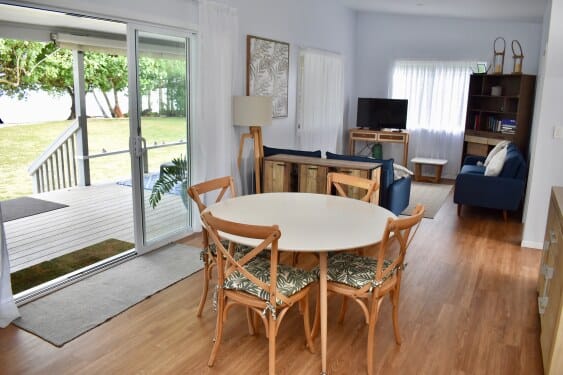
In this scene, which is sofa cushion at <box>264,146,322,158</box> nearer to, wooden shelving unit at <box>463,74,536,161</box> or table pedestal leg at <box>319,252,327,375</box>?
table pedestal leg at <box>319,252,327,375</box>

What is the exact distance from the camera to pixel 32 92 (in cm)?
758

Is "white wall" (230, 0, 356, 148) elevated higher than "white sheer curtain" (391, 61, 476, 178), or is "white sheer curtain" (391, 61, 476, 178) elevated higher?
"white wall" (230, 0, 356, 148)

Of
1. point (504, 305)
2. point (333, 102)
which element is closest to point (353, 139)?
point (333, 102)

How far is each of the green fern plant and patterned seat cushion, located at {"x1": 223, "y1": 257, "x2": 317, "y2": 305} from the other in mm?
1924

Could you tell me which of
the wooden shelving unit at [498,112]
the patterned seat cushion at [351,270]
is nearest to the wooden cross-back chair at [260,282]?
the patterned seat cushion at [351,270]

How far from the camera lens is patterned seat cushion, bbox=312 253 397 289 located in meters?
2.42

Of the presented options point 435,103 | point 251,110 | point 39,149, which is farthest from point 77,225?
point 435,103

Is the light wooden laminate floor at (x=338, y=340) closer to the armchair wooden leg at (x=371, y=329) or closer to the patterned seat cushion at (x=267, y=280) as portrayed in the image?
the armchair wooden leg at (x=371, y=329)

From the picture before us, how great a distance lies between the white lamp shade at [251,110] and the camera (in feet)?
15.0

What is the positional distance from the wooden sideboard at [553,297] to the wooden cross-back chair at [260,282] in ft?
3.88

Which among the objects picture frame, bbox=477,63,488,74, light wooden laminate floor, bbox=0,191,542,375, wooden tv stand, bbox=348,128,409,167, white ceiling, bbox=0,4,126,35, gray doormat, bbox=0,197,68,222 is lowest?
light wooden laminate floor, bbox=0,191,542,375

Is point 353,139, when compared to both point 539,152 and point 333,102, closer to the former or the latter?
point 333,102

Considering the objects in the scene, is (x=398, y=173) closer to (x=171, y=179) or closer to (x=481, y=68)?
(x=171, y=179)

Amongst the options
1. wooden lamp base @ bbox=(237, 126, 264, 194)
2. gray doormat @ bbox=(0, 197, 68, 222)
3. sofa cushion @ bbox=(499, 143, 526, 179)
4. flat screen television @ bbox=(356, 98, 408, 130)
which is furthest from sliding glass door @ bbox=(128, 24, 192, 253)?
flat screen television @ bbox=(356, 98, 408, 130)
